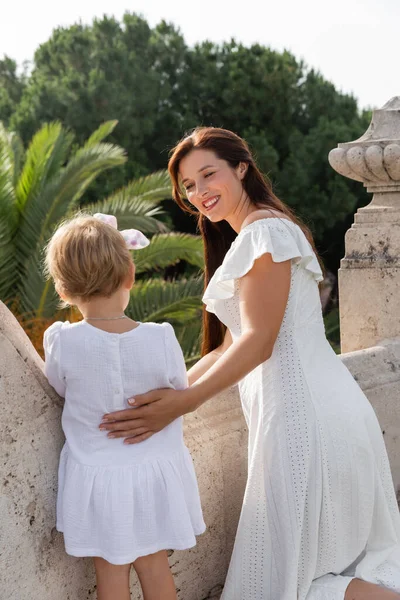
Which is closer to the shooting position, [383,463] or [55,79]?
[383,463]

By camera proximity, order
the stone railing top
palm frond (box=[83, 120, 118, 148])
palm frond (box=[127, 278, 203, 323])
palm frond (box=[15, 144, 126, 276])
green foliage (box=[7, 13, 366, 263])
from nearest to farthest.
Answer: the stone railing top < palm frond (box=[15, 144, 126, 276]) < palm frond (box=[127, 278, 203, 323]) < palm frond (box=[83, 120, 118, 148]) < green foliage (box=[7, 13, 366, 263])

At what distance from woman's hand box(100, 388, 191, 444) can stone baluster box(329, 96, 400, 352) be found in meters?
2.09

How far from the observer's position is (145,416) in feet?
7.37

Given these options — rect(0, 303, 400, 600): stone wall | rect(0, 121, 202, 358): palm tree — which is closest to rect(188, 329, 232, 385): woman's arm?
rect(0, 303, 400, 600): stone wall

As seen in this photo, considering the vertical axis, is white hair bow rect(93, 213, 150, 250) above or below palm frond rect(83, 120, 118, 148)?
below

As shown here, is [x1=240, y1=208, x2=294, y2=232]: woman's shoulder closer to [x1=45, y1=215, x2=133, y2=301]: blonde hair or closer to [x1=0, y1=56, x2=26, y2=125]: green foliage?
[x1=45, y1=215, x2=133, y2=301]: blonde hair

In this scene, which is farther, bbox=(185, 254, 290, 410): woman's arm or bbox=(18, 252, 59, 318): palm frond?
bbox=(18, 252, 59, 318): palm frond

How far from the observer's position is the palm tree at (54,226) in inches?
390

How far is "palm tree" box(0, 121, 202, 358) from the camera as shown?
9898 millimetres

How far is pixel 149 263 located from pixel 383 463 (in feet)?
26.7

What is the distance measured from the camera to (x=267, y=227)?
2551 millimetres

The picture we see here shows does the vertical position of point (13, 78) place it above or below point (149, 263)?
above

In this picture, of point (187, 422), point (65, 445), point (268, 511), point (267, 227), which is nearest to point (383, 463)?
point (268, 511)

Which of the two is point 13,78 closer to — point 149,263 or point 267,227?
point 149,263
